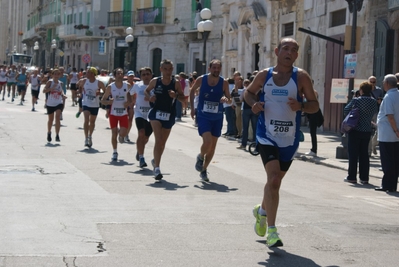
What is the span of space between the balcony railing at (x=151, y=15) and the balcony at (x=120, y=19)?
5.95 ft

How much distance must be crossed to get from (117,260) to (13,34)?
112 metres

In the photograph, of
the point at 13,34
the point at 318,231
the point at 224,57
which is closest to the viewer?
the point at 318,231

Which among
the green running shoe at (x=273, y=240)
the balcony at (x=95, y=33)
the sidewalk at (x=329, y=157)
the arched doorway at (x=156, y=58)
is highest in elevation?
the balcony at (x=95, y=33)

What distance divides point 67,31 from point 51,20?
8862 millimetres

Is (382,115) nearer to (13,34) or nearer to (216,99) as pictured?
(216,99)

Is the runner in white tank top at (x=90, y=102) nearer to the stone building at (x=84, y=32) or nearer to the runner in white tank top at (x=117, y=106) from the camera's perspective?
the runner in white tank top at (x=117, y=106)

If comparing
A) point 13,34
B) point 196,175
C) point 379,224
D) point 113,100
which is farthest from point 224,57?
point 13,34

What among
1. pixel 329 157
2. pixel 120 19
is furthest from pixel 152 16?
pixel 329 157

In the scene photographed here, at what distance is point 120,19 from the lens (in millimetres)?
57375

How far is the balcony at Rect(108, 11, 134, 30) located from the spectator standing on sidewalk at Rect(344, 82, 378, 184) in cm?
4301

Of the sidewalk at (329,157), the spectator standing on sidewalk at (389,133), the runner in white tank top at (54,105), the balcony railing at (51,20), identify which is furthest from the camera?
the balcony railing at (51,20)

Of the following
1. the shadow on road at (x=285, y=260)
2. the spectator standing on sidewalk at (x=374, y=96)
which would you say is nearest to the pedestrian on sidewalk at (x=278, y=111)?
the shadow on road at (x=285, y=260)

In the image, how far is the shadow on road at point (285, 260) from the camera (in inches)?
281

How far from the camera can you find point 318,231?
871 cm
